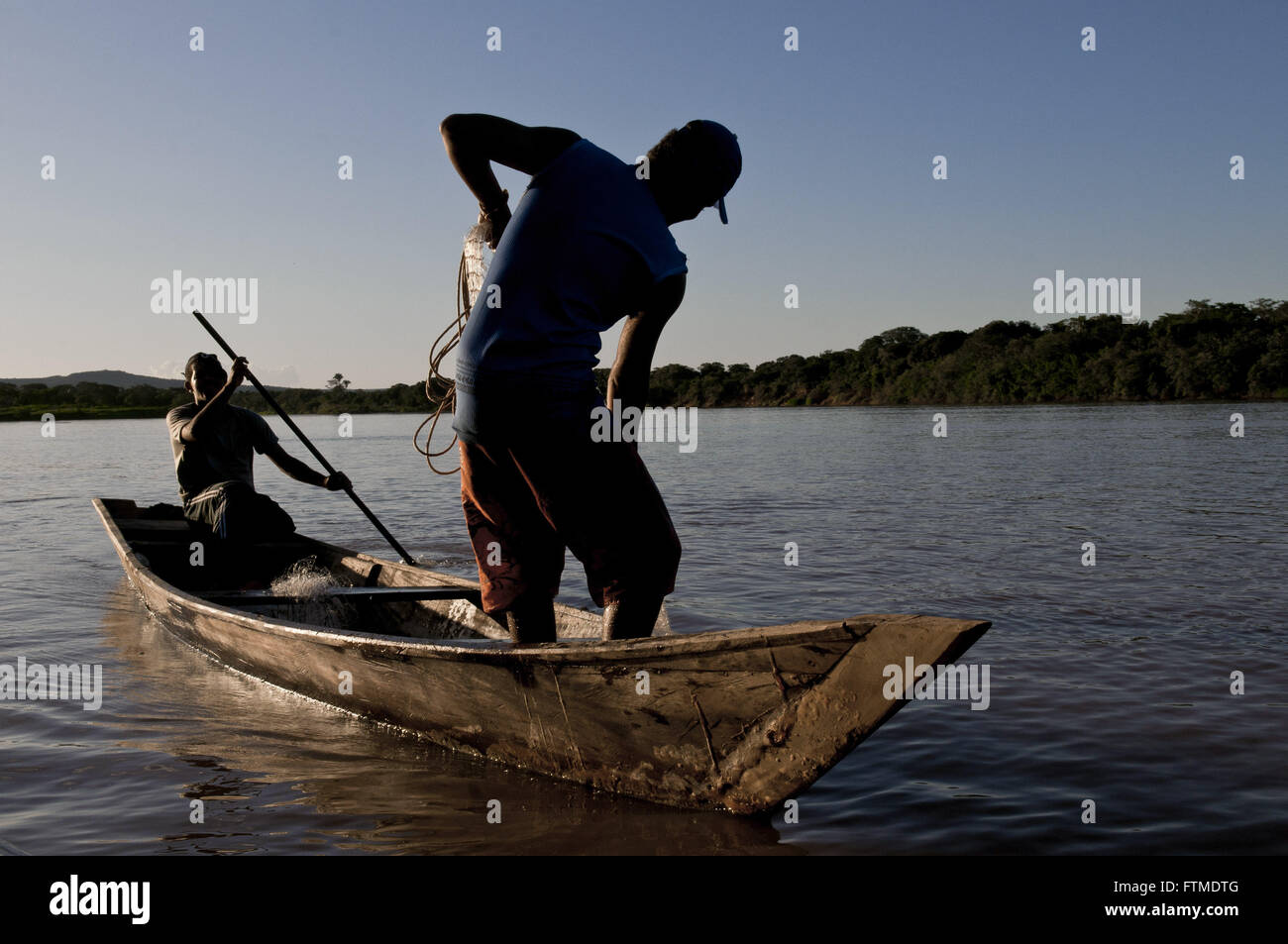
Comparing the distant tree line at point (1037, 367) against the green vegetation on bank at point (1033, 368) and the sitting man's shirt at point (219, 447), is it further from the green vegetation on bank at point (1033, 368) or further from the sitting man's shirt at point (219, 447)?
the sitting man's shirt at point (219, 447)

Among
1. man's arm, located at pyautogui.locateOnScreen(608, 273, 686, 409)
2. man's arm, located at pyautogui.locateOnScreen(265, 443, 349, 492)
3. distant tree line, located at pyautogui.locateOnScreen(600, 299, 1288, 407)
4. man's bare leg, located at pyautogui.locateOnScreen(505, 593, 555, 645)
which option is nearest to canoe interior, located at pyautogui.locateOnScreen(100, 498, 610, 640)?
man's arm, located at pyautogui.locateOnScreen(265, 443, 349, 492)

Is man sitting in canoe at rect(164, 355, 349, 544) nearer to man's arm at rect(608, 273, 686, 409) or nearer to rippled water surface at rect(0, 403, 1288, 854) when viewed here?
rippled water surface at rect(0, 403, 1288, 854)

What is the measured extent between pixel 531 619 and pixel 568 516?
0.59 metres

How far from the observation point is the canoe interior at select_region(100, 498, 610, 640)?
5094 millimetres

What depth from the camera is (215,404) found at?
251 inches

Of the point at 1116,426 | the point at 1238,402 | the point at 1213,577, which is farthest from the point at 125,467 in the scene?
the point at 1238,402

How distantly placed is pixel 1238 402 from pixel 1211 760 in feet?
165

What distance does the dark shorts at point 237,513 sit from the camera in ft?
21.2

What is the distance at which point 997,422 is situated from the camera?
125 feet

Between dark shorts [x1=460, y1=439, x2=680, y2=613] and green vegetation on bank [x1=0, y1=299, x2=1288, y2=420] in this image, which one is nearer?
dark shorts [x1=460, y1=439, x2=680, y2=613]

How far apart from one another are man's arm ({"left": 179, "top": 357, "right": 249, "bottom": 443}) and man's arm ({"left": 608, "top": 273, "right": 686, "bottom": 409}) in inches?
171

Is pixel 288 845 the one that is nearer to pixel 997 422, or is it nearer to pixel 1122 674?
pixel 1122 674

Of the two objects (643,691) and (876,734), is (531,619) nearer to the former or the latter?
(643,691)

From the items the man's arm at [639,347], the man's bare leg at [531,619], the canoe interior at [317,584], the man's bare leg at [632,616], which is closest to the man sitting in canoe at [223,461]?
the canoe interior at [317,584]
